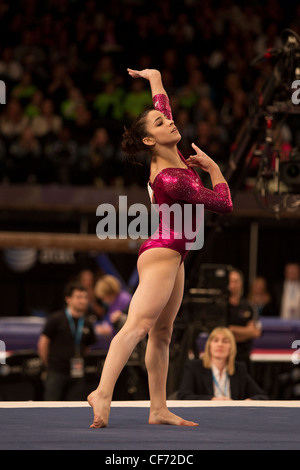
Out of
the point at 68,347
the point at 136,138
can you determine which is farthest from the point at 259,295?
the point at 136,138

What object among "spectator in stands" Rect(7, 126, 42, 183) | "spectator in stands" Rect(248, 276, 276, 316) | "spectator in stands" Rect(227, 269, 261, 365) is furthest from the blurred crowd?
"spectator in stands" Rect(227, 269, 261, 365)

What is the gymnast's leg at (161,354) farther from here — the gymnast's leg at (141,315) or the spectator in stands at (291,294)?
the spectator in stands at (291,294)

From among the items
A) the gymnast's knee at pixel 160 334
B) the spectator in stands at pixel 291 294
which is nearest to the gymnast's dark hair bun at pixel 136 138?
the gymnast's knee at pixel 160 334

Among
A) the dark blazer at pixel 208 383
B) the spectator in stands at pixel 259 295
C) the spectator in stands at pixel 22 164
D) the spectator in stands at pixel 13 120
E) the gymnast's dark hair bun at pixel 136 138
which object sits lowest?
the dark blazer at pixel 208 383

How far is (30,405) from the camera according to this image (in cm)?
414

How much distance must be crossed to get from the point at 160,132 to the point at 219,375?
2.72m

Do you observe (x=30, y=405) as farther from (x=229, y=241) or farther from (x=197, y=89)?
(x=197, y=89)

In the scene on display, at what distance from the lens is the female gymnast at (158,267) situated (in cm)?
339

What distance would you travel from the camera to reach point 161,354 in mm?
3645

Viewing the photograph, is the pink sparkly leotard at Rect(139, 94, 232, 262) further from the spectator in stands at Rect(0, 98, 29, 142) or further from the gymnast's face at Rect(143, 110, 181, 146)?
the spectator in stands at Rect(0, 98, 29, 142)

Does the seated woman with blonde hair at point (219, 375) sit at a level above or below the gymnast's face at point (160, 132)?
below

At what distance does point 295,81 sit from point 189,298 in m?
2.38

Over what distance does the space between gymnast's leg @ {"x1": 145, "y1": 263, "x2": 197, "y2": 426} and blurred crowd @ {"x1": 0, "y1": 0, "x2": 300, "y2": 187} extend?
6.36m

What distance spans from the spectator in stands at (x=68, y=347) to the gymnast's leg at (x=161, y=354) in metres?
3.13
